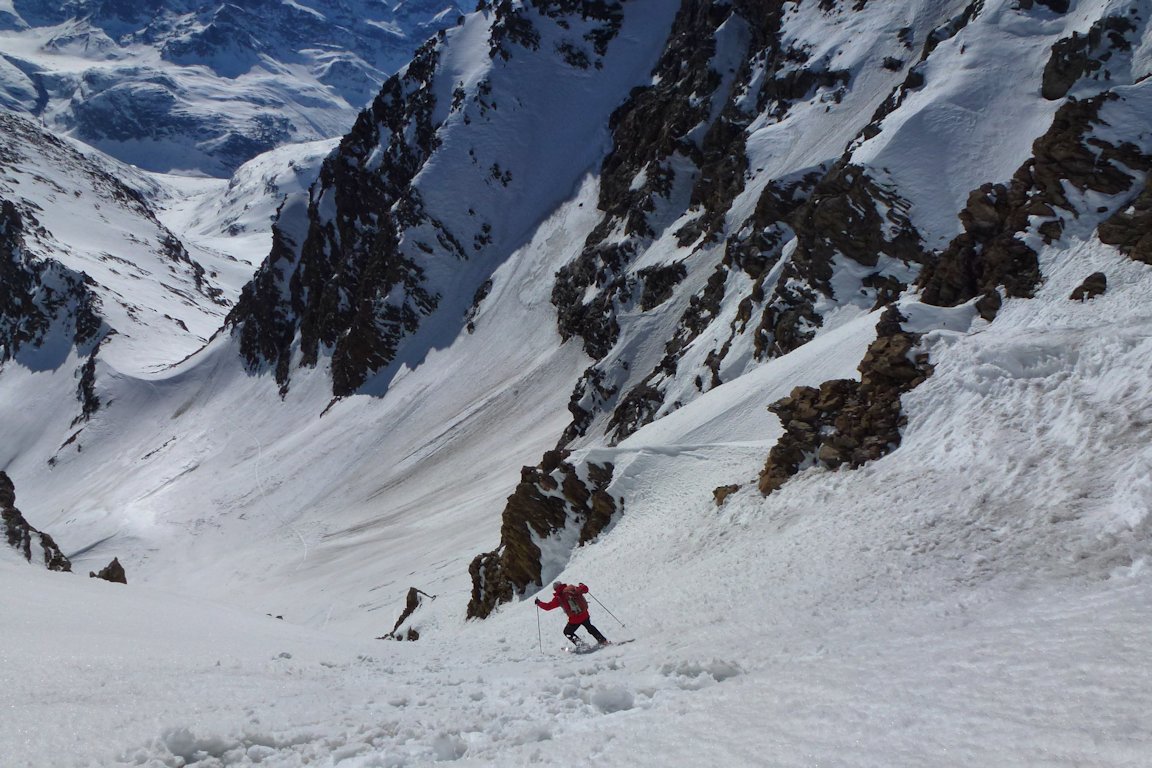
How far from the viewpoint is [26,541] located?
96.2 ft

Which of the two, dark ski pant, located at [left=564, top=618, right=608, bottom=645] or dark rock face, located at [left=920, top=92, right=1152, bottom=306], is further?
dark rock face, located at [left=920, top=92, right=1152, bottom=306]

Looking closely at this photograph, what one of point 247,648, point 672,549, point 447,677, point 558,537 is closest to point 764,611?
point 447,677

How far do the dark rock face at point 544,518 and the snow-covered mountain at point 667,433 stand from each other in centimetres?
14

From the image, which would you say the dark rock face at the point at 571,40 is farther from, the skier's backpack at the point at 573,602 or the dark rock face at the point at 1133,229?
the skier's backpack at the point at 573,602

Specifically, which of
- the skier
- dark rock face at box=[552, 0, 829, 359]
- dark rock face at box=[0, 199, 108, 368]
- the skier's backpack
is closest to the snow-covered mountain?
dark rock face at box=[552, 0, 829, 359]

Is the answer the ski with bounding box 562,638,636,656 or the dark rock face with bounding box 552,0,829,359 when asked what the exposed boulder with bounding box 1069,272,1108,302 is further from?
the dark rock face with bounding box 552,0,829,359

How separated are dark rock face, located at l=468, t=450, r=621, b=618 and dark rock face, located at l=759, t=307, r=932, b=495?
25.2 feet

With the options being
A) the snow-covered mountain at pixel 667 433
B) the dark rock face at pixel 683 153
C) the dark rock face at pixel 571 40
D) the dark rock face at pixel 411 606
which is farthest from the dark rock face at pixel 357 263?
the dark rock face at pixel 411 606

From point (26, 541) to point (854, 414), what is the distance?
33019 millimetres

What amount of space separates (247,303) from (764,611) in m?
108

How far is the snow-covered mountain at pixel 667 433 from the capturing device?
22.6ft

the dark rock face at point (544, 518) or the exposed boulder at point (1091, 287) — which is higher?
the exposed boulder at point (1091, 287)

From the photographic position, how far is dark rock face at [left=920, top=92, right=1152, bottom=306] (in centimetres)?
2061

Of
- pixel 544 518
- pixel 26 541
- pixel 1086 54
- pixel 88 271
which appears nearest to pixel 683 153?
pixel 1086 54
